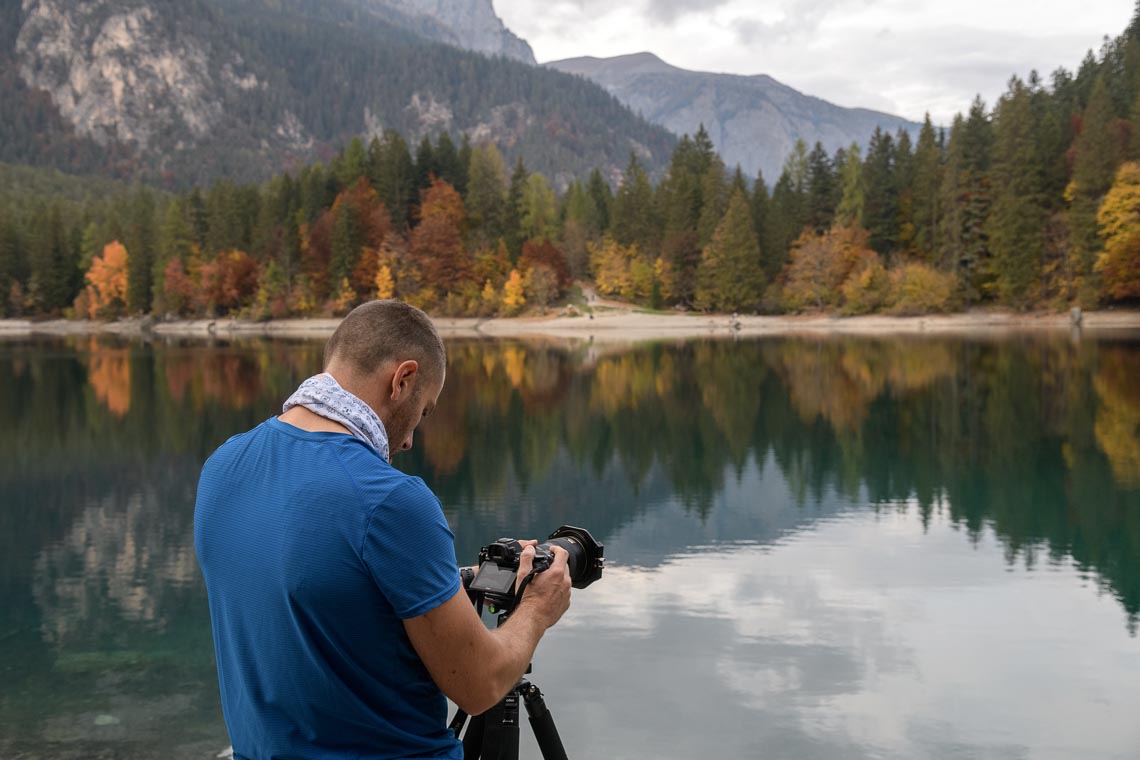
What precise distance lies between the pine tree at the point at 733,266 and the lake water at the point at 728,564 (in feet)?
170

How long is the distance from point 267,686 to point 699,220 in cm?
8634

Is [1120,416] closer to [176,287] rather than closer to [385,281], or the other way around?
[385,281]

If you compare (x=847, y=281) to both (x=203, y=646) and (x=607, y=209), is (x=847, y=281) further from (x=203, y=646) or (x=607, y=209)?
(x=203, y=646)

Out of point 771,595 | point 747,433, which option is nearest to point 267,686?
point 771,595

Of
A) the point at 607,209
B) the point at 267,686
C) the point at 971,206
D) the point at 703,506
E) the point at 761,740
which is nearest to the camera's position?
the point at 267,686

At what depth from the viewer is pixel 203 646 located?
8.50 meters

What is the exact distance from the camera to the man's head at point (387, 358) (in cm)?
253

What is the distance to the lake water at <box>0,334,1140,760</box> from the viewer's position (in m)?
6.87

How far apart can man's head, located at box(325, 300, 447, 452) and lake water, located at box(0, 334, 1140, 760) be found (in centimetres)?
451

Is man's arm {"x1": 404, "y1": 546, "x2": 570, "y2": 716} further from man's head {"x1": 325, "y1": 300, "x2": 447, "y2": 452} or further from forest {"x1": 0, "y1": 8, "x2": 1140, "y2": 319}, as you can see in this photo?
forest {"x1": 0, "y1": 8, "x2": 1140, "y2": 319}

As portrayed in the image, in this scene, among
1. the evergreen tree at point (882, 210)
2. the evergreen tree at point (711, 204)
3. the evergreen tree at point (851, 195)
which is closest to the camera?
the evergreen tree at point (882, 210)

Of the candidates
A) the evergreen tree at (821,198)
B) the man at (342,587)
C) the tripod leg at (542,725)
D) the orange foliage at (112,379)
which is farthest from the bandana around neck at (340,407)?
the evergreen tree at (821,198)

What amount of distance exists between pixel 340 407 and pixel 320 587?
45cm

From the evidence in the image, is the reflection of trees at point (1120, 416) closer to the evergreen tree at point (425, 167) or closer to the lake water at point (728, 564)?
the lake water at point (728, 564)
